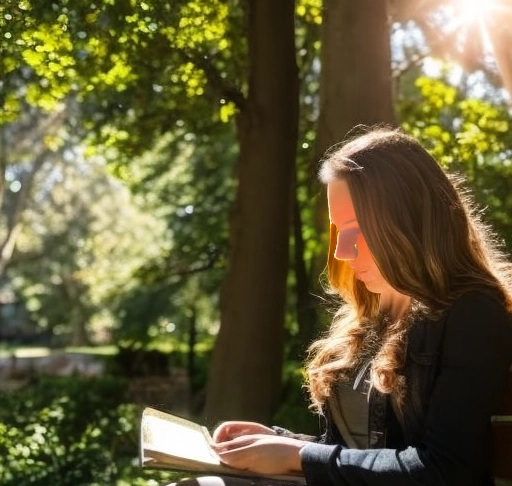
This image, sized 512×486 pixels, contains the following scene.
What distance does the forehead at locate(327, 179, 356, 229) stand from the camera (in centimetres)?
264

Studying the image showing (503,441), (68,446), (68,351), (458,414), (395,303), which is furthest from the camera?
(68,351)

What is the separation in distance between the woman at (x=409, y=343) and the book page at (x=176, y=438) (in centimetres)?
7

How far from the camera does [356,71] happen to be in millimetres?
5656

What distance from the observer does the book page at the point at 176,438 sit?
2.47 meters

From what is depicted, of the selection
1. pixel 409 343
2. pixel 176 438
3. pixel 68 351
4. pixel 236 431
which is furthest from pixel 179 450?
pixel 68 351

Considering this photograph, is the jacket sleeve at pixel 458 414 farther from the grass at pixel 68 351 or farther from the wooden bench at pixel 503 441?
the grass at pixel 68 351

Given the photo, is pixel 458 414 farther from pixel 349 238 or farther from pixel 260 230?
pixel 260 230

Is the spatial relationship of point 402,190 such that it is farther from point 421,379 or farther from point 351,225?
point 421,379

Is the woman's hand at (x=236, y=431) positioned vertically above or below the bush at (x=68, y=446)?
above

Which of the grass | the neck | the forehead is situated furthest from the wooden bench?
the grass

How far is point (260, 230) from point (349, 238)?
4523mm

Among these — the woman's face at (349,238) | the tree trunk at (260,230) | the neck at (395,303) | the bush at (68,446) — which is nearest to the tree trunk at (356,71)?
the tree trunk at (260,230)

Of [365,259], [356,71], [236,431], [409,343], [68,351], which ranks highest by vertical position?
[356,71]

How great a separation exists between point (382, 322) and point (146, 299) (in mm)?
16139
